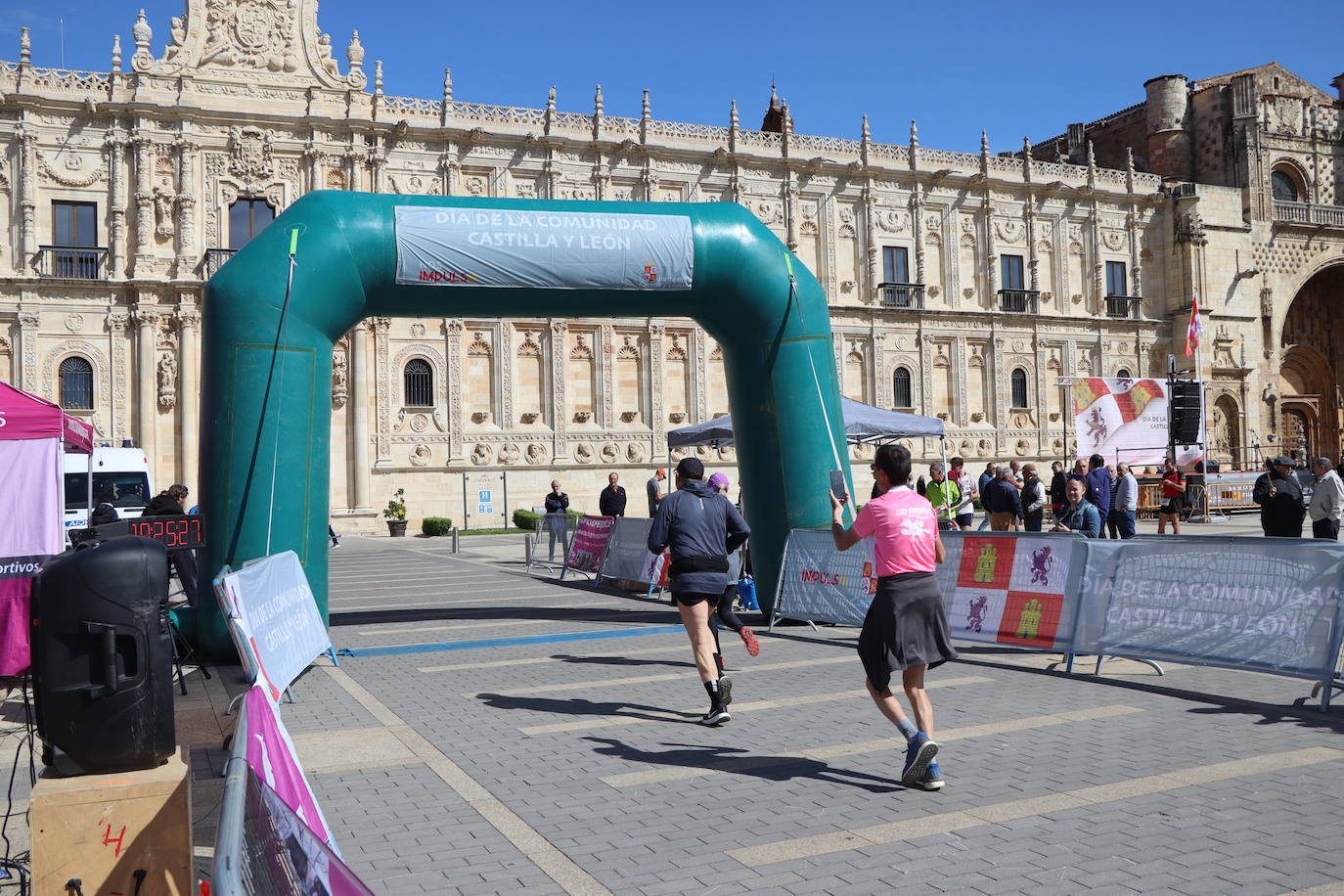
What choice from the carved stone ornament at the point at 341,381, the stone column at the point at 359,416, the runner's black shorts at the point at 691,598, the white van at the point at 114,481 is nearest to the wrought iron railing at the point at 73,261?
the carved stone ornament at the point at 341,381

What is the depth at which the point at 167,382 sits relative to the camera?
33406 millimetres

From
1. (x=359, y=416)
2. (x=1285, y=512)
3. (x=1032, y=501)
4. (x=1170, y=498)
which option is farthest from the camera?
(x=359, y=416)

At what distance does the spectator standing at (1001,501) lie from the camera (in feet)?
58.6

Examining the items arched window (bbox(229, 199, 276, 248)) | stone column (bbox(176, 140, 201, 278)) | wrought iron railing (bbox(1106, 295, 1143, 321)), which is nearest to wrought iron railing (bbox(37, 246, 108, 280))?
stone column (bbox(176, 140, 201, 278))

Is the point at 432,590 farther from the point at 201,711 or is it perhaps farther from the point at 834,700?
the point at 834,700

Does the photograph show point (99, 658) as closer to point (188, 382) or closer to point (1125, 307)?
point (188, 382)

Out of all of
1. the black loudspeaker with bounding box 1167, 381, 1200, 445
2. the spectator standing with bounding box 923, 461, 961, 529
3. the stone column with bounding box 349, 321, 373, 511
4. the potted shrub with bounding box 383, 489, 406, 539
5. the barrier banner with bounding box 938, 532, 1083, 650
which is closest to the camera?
the barrier banner with bounding box 938, 532, 1083, 650

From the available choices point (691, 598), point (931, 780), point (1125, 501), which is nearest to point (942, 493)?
point (1125, 501)

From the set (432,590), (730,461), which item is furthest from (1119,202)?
(432,590)

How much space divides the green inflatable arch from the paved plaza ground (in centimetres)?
196

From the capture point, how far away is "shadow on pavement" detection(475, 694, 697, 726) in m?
8.18

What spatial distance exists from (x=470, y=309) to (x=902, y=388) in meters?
33.4

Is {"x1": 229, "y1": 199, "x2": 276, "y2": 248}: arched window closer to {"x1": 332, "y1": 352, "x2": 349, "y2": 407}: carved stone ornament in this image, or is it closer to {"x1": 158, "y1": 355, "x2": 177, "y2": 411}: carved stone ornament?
{"x1": 158, "y1": 355, "x2": 177, "y2": 411}: carved stone ornament

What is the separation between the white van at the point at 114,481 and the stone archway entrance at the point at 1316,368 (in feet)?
161
